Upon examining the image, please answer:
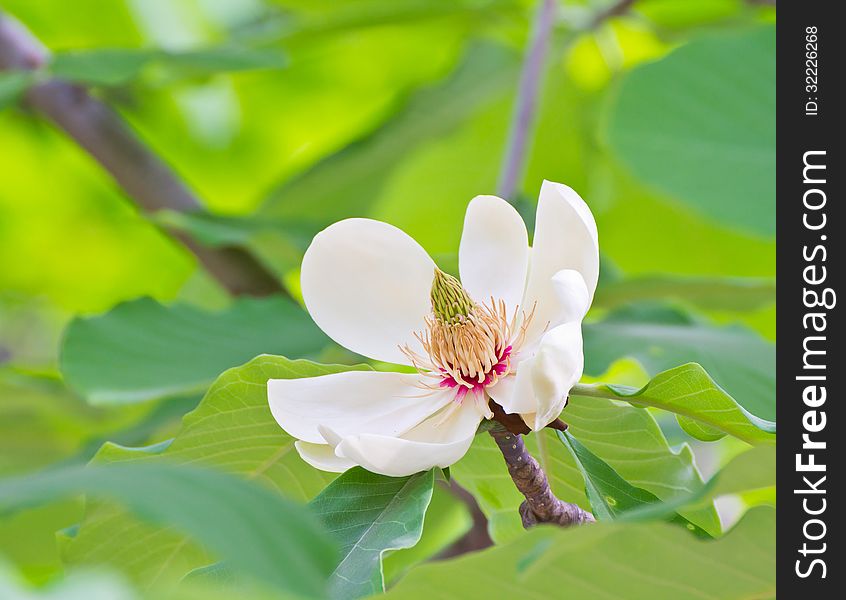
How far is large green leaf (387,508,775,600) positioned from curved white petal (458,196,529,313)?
0.15 m

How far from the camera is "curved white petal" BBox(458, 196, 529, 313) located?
0.48m

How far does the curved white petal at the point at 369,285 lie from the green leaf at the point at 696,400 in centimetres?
9

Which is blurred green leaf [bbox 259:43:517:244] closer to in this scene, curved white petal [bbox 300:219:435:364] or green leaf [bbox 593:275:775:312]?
green leaf [bbox 593:275:775:312]

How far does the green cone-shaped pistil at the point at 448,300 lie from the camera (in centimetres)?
46

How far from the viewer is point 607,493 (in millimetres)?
412

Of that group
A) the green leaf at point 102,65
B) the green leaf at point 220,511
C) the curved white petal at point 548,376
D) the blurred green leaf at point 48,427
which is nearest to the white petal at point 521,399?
the curved white petal at point 548,376

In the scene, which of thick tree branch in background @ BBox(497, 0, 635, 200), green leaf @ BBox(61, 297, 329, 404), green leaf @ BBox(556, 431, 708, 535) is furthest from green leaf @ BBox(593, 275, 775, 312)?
green leaf @ BBox(556, 431, 708, 535)

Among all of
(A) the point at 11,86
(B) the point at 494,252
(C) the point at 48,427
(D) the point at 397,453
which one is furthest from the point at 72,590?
(C) the point at 48,427

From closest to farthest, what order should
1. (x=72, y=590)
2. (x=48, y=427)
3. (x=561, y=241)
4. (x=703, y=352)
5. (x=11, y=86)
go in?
(x=72, y=590) < (x=561, y=241) < (x=703, y=352) < (x=11, y=86) < (x=48, y=427)

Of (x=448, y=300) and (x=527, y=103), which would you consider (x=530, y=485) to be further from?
(x=527, y=103)

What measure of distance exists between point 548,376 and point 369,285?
0.43 ft

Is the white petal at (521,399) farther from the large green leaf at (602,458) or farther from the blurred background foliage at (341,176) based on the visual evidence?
Result: the blurred background foliage at (341,176)

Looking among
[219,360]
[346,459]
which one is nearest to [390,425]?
[346,459]

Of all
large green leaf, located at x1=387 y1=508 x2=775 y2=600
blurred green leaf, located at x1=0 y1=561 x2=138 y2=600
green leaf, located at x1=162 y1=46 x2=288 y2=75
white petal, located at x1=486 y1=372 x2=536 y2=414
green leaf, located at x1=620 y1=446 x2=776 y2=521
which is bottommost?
blurred green leaf, located at x1=0 y1=561 x2=138 y2=600
